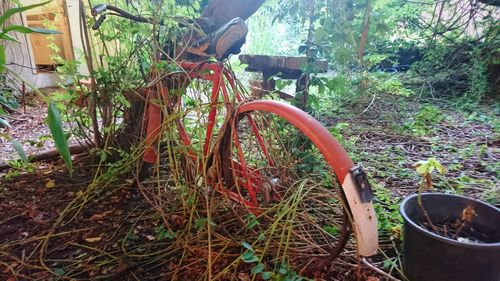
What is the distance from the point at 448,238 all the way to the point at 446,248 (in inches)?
1.5

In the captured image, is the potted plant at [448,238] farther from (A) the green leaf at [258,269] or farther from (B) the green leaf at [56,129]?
(B) the green leaf at [56,129]

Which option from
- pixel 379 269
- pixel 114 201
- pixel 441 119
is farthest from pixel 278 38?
pixel 379 269

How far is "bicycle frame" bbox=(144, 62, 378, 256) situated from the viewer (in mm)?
906

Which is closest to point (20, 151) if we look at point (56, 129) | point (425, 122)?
point (56, 129)

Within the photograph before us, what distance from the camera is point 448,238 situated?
3.03 feet

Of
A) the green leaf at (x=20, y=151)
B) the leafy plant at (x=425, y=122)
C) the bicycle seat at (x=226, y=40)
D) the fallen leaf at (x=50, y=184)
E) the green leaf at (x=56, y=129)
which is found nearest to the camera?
the green leaf at (x=56, y=129)

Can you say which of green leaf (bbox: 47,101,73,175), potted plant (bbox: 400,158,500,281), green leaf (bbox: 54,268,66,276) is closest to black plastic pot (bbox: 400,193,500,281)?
potted plant (bbox: 400,158,500,281)

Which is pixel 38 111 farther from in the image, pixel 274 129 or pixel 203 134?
pixel 274 129

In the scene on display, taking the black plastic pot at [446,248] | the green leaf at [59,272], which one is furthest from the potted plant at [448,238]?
the green leaf at [59,272]

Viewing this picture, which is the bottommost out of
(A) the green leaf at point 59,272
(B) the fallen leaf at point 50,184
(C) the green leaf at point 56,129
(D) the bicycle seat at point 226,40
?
(A) the green leaf at point 59,272

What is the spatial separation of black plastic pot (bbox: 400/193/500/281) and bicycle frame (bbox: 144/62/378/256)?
0.16 metres

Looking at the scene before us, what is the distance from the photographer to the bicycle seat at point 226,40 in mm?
1410

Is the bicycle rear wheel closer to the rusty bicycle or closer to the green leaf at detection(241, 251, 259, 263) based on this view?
the rusty bicycle

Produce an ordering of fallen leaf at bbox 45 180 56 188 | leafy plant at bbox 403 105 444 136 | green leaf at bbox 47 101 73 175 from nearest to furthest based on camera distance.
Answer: green leaf at bbox 47 101 73 175, fallen leaf at bbox 45 180 56 188, leafy plant at bbox 403 105 444 136
